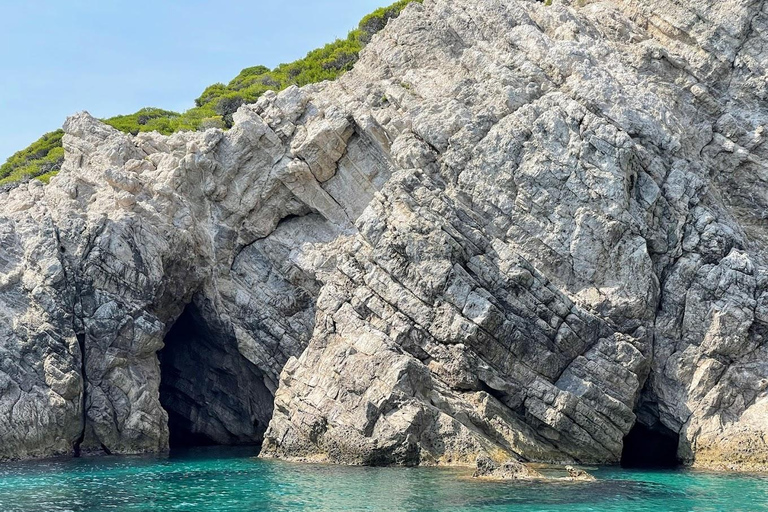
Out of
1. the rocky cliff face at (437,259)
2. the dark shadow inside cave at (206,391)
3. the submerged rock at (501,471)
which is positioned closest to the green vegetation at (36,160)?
the rocky cliff face at (437,259)

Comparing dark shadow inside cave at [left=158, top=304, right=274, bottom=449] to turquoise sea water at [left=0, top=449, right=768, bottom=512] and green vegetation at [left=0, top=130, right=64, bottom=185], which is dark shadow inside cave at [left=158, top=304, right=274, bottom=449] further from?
green vegetation at [left=0, top=130, right=64, bottom=185]

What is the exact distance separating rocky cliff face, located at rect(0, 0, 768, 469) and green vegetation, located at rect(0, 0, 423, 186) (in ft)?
66.5

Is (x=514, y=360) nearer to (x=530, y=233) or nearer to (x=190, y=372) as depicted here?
(x=530, y=233)

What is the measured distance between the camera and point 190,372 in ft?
158

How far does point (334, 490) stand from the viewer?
2827 centimetres

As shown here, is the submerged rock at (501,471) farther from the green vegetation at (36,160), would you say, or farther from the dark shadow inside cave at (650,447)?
the green vegetation at (36,160)

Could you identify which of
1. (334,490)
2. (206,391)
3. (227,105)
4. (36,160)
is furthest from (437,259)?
(36,160)

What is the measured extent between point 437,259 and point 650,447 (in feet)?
52.9

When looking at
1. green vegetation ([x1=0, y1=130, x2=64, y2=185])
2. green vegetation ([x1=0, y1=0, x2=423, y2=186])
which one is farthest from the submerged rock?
green vegetation ([x1=0, y1=130, x2=64, y2=185])

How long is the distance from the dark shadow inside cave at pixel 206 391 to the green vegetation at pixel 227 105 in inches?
904

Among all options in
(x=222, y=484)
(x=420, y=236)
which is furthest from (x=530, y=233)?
(x=222, y=484)

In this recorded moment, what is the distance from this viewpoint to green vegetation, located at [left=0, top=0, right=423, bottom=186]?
2689 inches

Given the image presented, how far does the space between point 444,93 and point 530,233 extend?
34.6ft

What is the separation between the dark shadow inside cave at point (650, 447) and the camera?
128 ft
